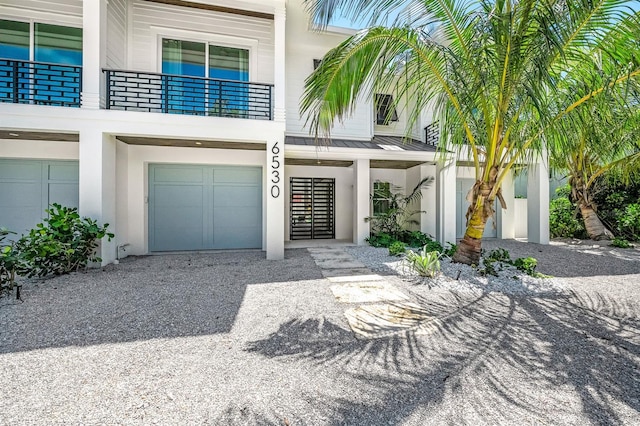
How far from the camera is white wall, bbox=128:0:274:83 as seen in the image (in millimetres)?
8672

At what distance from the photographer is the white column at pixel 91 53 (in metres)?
6.68

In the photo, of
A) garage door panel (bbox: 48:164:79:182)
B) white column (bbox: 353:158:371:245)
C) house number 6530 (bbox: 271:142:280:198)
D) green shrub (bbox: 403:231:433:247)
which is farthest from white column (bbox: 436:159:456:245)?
garage door panel (bbox: 48:164:79:182)

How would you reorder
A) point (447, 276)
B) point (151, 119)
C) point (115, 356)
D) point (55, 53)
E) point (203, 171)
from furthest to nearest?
1. point (203, 171)
2. point (55, 53)
3. point (151, 119)
4. point (447, 276)
5. point (115, 356)

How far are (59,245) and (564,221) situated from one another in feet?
55.3

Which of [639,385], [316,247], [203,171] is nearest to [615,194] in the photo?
[316,247]

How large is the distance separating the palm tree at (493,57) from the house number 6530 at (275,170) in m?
2.70

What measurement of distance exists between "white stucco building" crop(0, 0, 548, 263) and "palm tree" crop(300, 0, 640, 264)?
166cm

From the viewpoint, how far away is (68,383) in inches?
101

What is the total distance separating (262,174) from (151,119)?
352 centimetres

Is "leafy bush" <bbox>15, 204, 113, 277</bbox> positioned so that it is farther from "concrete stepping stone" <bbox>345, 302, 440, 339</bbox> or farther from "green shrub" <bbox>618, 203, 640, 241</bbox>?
"green shrub" <bbox>618, 203, 640, 241</bbox>

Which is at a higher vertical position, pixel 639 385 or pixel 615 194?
pixel 615 194

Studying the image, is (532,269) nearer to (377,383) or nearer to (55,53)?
(377,383)

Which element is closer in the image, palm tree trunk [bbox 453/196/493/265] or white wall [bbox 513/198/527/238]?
palm tree trunk [bbox 453/196/493/265]

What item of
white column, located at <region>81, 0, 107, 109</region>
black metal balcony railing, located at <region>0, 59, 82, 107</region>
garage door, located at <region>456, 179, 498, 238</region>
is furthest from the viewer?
garage door, located at <region>456, 179, 498, 238</region>
